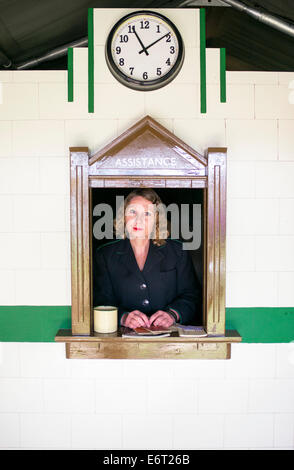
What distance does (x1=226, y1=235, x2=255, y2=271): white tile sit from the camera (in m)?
2.20

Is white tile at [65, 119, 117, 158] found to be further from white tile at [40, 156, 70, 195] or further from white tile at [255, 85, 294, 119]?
white tile at [255, 85, 294, 119]

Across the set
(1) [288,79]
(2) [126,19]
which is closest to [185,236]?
(1) [288,79]

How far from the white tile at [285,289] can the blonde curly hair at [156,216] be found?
0.76 meters

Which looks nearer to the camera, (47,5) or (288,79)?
(288,79)

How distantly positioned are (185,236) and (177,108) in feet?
2.97

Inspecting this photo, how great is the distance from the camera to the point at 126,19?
2.06 metres

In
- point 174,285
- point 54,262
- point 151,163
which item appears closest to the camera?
point 151,163

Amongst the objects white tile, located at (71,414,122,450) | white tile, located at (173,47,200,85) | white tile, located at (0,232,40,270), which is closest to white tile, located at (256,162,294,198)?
white tile, located at (173,47,200,85)

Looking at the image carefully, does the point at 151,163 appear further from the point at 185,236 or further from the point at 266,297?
the point at 266,297

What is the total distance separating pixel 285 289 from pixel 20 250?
155cm

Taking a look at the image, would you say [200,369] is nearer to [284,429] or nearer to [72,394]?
[284,429]

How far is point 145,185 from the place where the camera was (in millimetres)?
2047

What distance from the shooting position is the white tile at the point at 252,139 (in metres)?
2.16

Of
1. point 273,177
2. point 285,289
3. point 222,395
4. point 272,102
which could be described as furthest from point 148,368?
point 272,102
